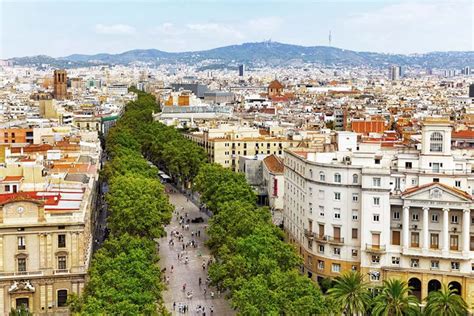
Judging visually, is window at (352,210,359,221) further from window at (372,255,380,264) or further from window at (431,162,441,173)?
window at (431,162,441,173)

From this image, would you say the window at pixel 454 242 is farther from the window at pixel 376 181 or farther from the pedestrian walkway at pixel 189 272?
the pedestrian walkway at pixel 189 272

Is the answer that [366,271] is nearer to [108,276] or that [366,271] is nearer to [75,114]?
[108,276]

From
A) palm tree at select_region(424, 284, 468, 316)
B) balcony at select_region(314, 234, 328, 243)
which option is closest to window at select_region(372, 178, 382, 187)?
balcony at select_region(314, 234, 328, 243)

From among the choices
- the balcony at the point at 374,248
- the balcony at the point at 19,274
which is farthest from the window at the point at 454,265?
the balcony at the point at 19,274

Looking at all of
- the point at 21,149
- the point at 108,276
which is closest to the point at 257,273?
the point at 108,276

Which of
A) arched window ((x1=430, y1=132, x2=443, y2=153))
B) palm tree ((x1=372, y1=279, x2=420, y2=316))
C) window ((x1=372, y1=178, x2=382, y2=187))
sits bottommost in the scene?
palm tree ((x1=372, y1=279, x2=420, y2=316))

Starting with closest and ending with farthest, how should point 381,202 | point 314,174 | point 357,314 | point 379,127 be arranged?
point 357,314 < point 381,202 < point 314,174 < point 379,127
